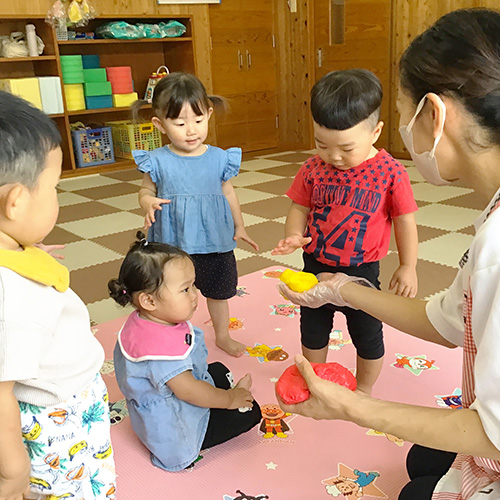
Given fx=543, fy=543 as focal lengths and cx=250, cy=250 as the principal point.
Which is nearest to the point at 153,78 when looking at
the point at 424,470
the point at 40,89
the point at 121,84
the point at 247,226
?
the point at 121,84

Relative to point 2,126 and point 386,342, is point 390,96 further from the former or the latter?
point 2,126

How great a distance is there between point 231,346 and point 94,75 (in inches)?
139

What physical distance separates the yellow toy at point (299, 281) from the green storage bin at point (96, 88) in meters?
3.81

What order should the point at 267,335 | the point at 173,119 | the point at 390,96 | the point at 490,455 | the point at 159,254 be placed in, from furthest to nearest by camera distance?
the point at 390,96
the point at 267,335
the point at 173,119
the point at 159,254
the point at 490,455

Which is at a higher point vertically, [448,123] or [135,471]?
[448,123]

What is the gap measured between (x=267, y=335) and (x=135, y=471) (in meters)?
0.74

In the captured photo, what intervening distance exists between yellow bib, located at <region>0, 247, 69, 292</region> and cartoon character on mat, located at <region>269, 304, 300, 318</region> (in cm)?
127

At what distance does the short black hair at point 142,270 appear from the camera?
123 centimetres

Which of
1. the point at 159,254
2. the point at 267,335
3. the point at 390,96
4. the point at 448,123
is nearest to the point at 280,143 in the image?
the point at 390,96

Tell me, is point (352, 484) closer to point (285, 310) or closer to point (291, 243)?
point (291, 243)

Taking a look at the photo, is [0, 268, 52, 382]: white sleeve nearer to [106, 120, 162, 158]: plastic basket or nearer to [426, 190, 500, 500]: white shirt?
[426, 190, 500, 500]: white shirt

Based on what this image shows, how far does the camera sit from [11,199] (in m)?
0.73

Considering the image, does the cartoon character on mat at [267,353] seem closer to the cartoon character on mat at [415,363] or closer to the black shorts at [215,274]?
the black shorts at [215,274]

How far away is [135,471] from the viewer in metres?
1.28
